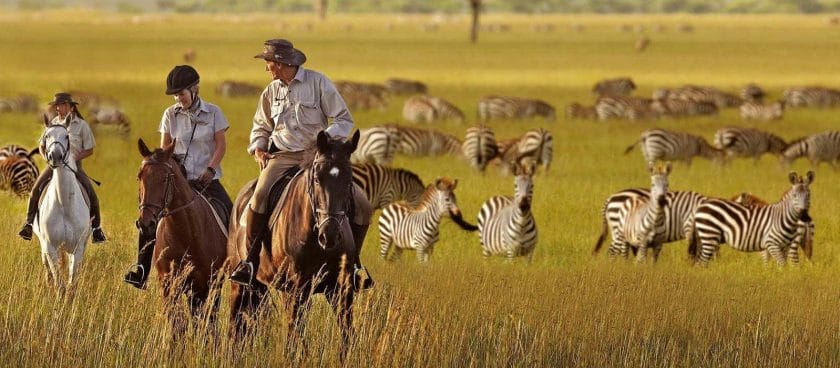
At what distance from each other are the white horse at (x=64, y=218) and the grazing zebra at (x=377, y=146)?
15777 mm

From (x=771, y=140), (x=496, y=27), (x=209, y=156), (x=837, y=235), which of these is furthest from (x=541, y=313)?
(x=496, y=27)

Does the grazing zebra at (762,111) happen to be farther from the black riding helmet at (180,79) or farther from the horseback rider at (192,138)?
the black riding helmet at (180,79)

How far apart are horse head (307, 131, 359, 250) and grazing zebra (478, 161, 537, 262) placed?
799cm

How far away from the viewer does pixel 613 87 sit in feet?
179

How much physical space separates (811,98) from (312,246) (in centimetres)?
4224

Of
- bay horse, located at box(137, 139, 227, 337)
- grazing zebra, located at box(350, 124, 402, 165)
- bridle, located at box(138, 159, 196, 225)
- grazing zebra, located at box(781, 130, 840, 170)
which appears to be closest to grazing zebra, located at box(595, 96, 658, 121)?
grazing zebra, located at box(781, 130, 840, 170)

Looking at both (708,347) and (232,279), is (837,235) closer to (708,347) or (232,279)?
(708,347)

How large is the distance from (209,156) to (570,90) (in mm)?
46989

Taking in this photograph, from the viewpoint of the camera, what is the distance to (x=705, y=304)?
44.9 feet

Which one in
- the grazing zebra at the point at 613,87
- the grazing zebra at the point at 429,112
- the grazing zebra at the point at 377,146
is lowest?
the grazing zebra at the point at 377,146

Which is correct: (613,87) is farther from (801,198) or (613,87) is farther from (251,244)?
(251,244)

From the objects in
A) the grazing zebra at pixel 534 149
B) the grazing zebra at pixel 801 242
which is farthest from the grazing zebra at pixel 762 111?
the grazing zebra at pixel 801 242

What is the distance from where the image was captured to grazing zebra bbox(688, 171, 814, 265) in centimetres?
1730

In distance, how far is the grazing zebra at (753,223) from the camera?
1730cm
